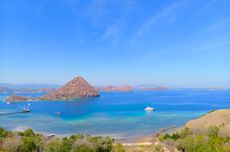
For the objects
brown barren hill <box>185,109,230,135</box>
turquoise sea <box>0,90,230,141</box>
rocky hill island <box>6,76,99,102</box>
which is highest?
rocky hill island <box>6,76,99,102</box>

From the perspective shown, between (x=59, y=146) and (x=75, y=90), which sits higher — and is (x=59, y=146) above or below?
below

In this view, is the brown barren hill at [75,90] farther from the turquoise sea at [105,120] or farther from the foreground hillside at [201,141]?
the foreground hillside at [201,141]

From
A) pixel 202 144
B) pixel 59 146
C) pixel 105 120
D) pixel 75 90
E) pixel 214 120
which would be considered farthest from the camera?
pixel 75 90

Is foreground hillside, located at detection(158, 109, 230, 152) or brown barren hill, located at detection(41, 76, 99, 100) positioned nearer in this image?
foreground hillside, located at detection(158, 109, 230, 152)

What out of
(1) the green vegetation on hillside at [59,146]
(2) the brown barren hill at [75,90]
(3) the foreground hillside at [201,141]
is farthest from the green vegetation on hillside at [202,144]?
(2) the brown barren hill at [75,90]

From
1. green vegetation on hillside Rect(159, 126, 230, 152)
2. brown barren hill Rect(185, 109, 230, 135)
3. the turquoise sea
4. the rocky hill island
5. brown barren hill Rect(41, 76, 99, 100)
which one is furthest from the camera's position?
brown barren hill Rect(41, 76, 99, 100)

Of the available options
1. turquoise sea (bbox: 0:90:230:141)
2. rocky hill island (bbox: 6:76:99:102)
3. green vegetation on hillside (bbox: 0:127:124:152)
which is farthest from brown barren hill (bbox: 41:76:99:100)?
green vegetation on hillside (bbox: 0:127:124:152)

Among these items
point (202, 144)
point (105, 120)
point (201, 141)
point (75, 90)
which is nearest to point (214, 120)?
point (201, 141)

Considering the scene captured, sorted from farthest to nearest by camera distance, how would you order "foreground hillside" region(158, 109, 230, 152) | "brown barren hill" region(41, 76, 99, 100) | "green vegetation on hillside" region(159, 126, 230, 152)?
1. "brown barren hill" region(41, 76, 99, 100)
2. "foreground hillside" region(158, 109, 230, 152)
3. "green vegetation on hillside" region(159, 126, 230, 152)

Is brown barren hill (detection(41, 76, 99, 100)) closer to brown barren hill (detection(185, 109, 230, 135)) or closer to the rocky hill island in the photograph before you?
the rocky hill island

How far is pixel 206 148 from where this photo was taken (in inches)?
765

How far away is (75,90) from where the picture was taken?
165m

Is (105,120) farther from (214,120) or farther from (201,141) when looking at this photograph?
(201,141)

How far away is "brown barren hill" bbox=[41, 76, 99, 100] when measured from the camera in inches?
6092
